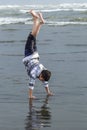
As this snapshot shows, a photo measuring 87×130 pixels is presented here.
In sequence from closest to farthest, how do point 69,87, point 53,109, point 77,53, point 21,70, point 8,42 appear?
point 53,109, point 69,87, point 21,70, point 77,53, point 8,42

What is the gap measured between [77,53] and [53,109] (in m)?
8.23

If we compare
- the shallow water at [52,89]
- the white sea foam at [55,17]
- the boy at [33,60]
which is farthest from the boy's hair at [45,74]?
the white sea foam at [55,17]

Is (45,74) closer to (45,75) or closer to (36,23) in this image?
(45,75)

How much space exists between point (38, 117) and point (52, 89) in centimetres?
273

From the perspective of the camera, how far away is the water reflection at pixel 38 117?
8664 millimetres

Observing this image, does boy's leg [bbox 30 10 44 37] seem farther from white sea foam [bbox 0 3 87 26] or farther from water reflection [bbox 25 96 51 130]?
white sea foam [bbox 0 3 87 26]

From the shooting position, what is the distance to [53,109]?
9.89m

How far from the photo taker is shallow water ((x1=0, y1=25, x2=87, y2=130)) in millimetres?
8898

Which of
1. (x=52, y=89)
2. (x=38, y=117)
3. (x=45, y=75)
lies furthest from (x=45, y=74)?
(x=38, y=117)

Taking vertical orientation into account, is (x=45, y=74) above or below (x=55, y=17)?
above

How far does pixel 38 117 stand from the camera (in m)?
9.28

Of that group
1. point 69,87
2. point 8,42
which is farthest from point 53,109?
point 8,42

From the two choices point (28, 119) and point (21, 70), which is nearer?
point (28, 119)

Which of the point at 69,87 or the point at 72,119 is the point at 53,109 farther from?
the point at 69,87
